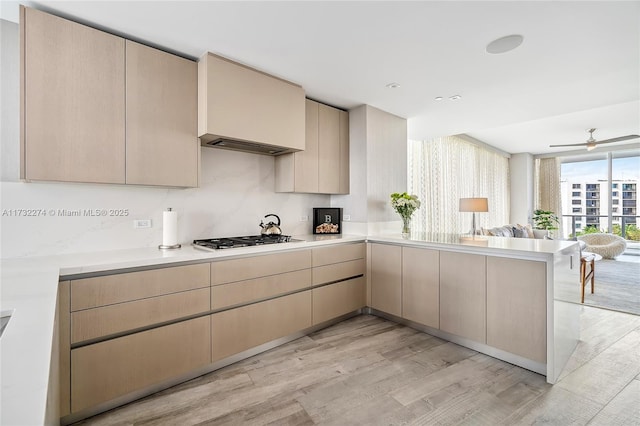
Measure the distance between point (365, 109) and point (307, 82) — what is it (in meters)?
0.89

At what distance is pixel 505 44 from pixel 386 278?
2.26m

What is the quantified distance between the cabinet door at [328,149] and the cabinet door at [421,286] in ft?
3.63

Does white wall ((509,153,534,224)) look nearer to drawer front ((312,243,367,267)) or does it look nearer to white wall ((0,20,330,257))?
drawer front ((312,243,367,267))

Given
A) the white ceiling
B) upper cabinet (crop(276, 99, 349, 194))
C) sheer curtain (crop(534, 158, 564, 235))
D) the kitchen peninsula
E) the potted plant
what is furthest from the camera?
sheer curtain (crop(534, 158, 564, 235))

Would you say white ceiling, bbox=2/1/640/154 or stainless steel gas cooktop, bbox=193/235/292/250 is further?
stainless steel gas cooktop, bbox=193/235/292/250

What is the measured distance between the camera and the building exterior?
724 centimetres

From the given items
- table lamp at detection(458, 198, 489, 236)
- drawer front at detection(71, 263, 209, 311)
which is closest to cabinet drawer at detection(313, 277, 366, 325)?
drawer front at detection(71, 263, 209, 311)

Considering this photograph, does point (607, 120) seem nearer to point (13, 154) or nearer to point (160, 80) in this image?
point (160, 80)

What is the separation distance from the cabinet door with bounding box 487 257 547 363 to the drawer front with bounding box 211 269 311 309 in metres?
1.55

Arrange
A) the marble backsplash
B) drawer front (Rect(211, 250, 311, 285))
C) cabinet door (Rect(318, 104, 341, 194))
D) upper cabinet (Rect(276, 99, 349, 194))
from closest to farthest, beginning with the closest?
the marble backsplash < drawer front (Rect(211, 250, 311, 285)) < upper cabinet (Rect(276, 99, 349, 194)) < cabinet door (Rect(318, 104, 341, 194))

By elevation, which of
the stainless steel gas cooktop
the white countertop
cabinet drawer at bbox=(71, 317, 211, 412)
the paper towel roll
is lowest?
cabinet drawer at bbox=(71, 317, 211, 412)

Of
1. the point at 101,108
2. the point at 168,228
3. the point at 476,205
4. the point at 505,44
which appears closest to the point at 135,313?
the point at 168,228

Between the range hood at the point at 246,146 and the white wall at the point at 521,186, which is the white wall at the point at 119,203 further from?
the white wall at the point at 521,186

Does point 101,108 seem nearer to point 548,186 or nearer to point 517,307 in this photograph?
point 517,307
